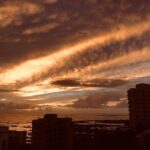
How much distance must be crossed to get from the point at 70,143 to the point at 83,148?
26.5 meters

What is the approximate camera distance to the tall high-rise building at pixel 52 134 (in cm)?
11081

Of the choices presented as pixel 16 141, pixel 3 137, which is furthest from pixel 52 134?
pixel 3 137

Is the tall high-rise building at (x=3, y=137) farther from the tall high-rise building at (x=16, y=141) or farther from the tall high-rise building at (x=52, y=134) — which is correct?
the tall high-rise building at (x=16, y=141)

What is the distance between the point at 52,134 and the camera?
112m

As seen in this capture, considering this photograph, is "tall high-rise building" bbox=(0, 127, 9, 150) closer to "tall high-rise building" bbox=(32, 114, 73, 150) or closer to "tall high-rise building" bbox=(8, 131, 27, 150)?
"tall high-rise building" bbox=(32, 114, 73, 150)

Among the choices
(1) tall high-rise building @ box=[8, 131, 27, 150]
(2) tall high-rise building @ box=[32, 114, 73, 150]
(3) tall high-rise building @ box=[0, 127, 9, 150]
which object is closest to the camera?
(3) tall high-rise building @ box=[0, 127, 9, 150]

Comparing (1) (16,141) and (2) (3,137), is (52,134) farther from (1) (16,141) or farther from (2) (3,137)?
(2) (3,137)

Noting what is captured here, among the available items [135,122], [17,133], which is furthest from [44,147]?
[135,122]

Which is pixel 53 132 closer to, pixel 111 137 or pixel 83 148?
pixel 83 148

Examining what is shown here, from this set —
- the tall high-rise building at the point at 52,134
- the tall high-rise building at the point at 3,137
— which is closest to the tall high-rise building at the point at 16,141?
the tall high-rise building at the point at 52,134

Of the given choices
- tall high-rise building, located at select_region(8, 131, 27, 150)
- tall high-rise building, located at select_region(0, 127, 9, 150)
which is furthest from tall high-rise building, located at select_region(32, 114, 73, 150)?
tall high-rise building, located at select_region(0, 127, 9, 150)

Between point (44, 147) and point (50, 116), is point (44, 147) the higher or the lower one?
the lower one

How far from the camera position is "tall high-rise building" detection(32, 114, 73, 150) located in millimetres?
110812

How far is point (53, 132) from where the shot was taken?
11181 cm
